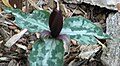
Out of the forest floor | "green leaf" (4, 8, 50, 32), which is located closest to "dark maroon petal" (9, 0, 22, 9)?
the forest floor

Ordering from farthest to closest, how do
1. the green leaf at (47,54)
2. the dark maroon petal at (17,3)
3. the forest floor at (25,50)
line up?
1. the dark maroon petal at (17,3)
2. the forest floor at (25,50)
3. the green leaf at (47,54)

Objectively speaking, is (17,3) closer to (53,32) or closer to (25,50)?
(25,50)

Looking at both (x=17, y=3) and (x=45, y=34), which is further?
(x=17, y=3)

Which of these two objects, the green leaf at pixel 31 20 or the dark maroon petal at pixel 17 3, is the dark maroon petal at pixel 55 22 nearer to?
the green leaf at pixel 31 20

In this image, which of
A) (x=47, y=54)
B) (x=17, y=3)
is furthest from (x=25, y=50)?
(x=47, y=54)

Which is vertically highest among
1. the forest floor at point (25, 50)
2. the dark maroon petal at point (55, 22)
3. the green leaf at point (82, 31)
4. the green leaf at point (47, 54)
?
the dark maroon petal at point (55, 22)

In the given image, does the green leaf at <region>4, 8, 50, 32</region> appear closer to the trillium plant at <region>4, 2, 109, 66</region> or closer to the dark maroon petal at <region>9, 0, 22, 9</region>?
the trillium plant at <region>4, 2, 109, 66</region>

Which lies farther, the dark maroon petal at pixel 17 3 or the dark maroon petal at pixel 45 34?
the dark maroon petal at pixel 17 3

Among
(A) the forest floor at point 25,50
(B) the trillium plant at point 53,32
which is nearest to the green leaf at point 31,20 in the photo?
(B) the trillium plant at point 53,32
